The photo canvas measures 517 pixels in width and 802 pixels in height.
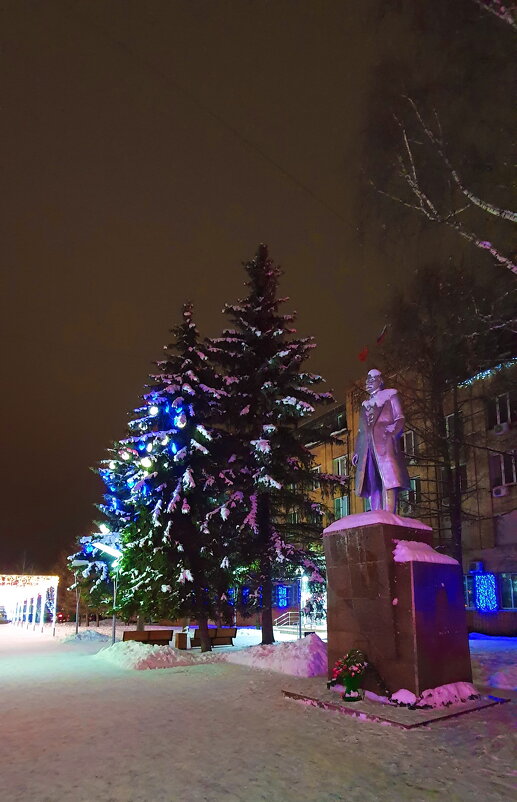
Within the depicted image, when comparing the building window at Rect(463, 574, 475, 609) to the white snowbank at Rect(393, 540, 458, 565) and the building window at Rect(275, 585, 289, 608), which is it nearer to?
the building window at Rect(275, 585, 289, 608)

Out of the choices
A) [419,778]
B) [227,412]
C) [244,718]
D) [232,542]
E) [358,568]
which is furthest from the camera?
[227,412]

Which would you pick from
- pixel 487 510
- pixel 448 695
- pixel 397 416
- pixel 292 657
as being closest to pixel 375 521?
pixel 397 416

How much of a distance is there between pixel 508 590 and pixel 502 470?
4.38 metres

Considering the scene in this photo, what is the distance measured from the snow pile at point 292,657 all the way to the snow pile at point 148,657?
119 cm

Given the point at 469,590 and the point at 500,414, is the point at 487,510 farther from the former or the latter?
the point at 500,414

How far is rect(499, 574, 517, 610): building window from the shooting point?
21859 mm

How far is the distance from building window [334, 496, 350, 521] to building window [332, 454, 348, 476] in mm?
1450

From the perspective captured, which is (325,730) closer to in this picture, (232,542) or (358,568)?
(358,568)

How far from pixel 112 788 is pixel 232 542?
1126 cm

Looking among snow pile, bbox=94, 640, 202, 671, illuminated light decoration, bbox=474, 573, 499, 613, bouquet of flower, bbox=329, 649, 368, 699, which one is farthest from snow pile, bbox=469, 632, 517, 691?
snow pile, bbox=94, 640, 202, 671

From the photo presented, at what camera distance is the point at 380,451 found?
10203mm

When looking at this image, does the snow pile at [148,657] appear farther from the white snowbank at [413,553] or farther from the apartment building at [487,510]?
the apartment building at [487,510]

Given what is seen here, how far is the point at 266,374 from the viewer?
57.3ft

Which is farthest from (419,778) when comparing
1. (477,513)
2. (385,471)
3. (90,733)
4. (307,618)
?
(307,618)
